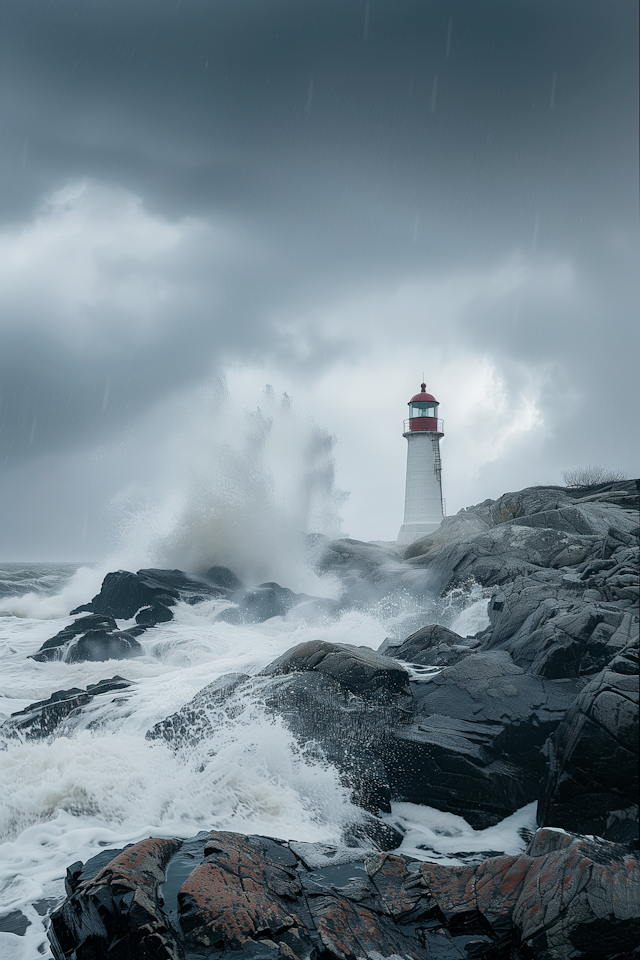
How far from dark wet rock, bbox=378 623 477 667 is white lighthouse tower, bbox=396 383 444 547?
1440 centimetres

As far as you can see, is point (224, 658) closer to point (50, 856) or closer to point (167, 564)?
point (50, 856)

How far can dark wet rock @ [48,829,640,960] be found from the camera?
314 cm

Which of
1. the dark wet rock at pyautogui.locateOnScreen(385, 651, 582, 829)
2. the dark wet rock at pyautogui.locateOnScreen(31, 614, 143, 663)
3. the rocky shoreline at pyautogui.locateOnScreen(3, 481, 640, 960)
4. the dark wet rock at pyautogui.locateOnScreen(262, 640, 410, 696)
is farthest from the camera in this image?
the dark wet rock at pyautogui.locateOnScreen(31, 614, 143, 663)

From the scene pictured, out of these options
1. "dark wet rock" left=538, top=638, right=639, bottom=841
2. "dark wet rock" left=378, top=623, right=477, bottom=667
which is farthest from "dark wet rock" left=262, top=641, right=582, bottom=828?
"dark wet rock" left=378, top=623, right=477, bottom=667

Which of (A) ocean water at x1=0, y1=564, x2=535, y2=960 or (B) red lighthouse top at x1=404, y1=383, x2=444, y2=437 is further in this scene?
(B) red lighthouse top at x1=404, y1=383, x2=444, y2=437

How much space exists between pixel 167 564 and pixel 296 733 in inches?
636

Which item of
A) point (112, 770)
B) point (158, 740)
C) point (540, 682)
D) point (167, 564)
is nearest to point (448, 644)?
point (540, 682)

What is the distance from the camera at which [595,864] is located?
3484 mm

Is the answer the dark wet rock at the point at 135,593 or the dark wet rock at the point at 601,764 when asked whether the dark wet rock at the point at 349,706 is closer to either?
the dark wet rock at the point at 601,764

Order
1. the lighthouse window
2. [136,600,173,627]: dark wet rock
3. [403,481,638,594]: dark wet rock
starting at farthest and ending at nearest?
the lighthouse window
[136,600,173,627]: dark wet rock
[403,481,638,594]: dark wet rock

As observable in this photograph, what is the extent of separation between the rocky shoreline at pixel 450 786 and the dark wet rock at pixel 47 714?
39mm

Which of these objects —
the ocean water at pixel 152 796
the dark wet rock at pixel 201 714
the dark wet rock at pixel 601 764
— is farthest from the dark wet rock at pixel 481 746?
the dark wet rock at pixel 201 714

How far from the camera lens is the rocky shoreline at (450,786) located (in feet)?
10.8

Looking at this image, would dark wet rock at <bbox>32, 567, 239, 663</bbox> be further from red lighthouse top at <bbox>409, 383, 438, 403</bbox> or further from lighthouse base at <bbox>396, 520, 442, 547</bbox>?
red lighthouse top at <bbox>409, 383, 438, 403</bbox>
